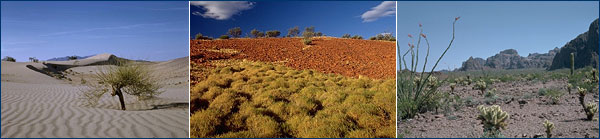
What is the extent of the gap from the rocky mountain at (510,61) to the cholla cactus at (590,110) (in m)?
0.96

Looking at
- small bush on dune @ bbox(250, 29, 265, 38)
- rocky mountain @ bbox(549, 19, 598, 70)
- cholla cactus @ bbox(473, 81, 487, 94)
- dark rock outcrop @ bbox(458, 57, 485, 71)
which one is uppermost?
small bush on dune @ bbox(250, 29, 265, 38)

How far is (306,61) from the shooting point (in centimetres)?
527

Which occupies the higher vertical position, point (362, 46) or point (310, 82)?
point (362, 46)

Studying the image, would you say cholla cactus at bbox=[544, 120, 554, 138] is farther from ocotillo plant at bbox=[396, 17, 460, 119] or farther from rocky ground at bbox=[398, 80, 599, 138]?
ocotillo plant at bbox=[396, 17, 460, 119]

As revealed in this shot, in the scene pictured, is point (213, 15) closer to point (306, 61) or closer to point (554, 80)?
point (306, 61)

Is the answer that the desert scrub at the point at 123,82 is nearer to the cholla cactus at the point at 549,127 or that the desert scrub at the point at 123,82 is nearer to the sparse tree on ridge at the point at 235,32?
the sparse tree on ridge at the point at 235,32

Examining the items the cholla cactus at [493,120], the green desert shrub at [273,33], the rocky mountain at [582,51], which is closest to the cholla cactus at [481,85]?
the rocky mountain at [582,51]

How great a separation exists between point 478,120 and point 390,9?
205 cm

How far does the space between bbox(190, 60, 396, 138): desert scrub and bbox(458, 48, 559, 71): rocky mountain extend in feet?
5.95

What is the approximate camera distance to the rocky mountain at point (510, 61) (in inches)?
220

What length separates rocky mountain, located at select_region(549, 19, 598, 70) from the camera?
5320 mm

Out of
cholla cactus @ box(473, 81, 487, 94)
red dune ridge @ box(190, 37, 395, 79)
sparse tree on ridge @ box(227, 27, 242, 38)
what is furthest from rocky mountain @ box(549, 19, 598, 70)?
sparse tree on ridge @ box(227, 27, 242, 38)

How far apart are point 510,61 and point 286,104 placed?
3868mm

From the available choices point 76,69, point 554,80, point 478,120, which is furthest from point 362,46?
point 76,69
